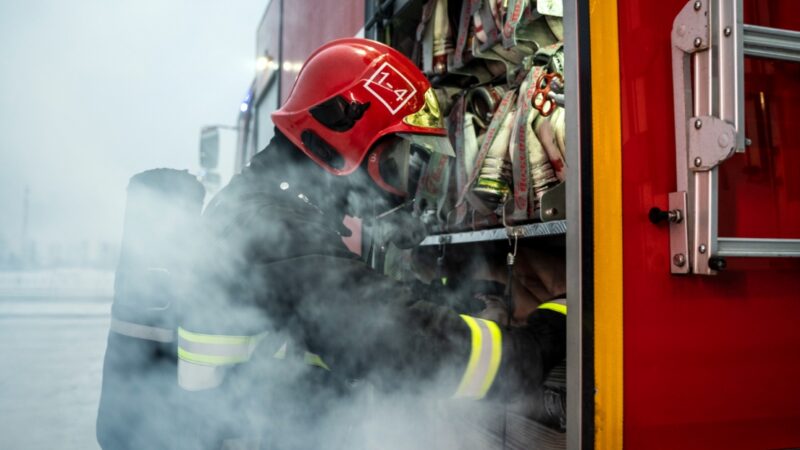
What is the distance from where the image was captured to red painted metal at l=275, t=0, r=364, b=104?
312cm

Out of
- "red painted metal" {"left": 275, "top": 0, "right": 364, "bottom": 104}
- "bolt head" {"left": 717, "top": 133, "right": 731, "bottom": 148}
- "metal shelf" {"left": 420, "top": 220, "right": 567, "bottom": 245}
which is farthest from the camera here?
"red painted metal" {"left": 275, "top": 0, "right": 364, "bottom": 104}

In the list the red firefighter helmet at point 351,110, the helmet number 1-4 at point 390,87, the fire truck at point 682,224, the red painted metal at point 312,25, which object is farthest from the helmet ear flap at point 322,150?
the red painted metal at point 312,25

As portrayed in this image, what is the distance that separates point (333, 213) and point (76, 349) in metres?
0.99

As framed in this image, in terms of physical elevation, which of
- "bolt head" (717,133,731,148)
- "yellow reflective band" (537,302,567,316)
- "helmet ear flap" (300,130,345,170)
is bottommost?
"yellow reflective band" (537,302,567,316)

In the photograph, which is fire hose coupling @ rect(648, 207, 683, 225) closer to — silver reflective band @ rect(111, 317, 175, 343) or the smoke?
the smoke

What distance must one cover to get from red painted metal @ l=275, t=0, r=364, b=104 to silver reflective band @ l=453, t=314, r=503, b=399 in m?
2.13

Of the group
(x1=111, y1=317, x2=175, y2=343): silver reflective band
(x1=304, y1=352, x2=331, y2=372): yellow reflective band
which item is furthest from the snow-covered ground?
(x1=304, y1=352, x2=331, y2=372): yellow reflective band

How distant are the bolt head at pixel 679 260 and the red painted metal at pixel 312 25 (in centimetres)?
230

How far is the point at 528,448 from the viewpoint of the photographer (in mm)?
1582

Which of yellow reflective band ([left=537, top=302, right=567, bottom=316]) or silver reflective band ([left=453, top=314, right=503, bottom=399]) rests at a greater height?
yellow reflective band ([left=537, top=302, right=567, bottom=316])

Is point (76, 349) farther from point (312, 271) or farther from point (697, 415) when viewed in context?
point (697, 415)

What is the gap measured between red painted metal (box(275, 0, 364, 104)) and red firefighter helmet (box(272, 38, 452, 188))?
1291 mm

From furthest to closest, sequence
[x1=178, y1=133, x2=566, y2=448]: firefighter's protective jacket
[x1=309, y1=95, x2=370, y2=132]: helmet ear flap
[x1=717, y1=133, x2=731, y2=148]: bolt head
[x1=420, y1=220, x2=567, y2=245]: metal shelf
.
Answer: [x1=309, y1=95, x2=370, y2=132]: helmet ear flap < [x1=420, y1=220, x2=567, y2=245]: metal shelf < [x1=178, y1=133, x2=566, y2=448]: firefighter's protective jacket < [x1=717, y1=133, x2=731, y2=148]: bolt head

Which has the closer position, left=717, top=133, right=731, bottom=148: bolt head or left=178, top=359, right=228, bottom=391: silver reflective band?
left=717, top=133, right=731, bottom=148: bolt head
